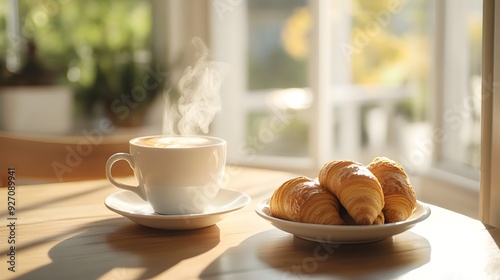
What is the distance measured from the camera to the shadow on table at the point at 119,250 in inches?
26.8

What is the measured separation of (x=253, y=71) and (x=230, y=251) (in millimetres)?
2248

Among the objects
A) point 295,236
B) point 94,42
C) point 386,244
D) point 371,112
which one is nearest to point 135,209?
point 295,236

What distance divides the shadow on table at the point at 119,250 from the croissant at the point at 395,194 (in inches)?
8.2

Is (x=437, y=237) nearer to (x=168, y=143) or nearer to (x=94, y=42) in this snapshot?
(x=168, y=143)

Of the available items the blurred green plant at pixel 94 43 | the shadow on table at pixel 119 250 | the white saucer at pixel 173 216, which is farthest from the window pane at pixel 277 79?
the shadow on table at pixel 119 250

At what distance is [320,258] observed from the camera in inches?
28.3

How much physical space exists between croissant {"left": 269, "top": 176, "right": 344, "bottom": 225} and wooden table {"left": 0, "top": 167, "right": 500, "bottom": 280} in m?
0.03

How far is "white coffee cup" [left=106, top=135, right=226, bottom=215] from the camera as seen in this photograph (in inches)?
33.4

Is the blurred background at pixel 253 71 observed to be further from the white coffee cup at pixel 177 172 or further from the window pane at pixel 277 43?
the white coffee cup at pixel 177 172

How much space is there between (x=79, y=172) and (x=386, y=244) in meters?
0.82

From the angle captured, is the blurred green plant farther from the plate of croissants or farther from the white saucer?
the plate of croissants

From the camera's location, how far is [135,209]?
0.92 m

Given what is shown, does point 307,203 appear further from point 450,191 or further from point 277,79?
point 277,79

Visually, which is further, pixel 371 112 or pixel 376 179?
pixel 371 112
